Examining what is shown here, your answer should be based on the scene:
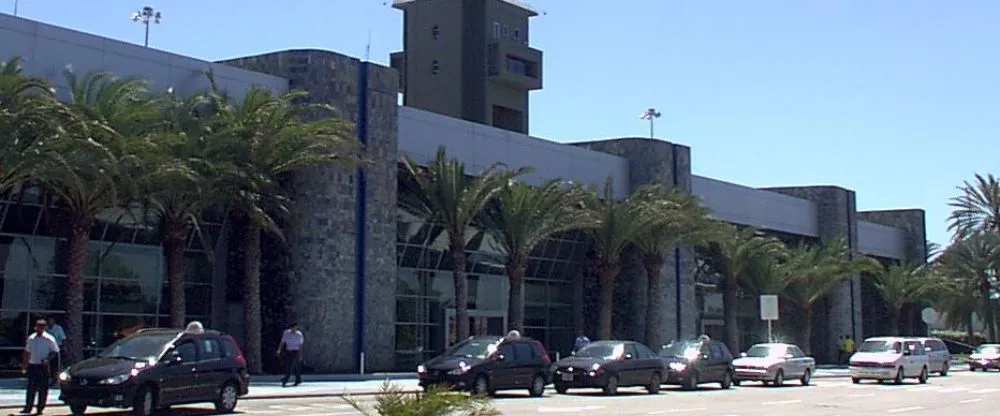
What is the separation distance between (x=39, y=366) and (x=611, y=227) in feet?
97.9

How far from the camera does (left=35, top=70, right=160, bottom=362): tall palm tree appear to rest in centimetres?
2995

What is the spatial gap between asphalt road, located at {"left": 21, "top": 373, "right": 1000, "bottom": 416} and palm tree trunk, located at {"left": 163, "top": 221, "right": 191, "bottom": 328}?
8742 millimetres

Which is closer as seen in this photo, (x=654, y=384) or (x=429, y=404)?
(x=429, y=404)

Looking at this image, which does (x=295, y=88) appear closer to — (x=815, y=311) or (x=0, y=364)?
(x=0, y=364)

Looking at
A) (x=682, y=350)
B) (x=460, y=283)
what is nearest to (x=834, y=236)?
(x=460, y=283)

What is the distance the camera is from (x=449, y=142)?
153 feet

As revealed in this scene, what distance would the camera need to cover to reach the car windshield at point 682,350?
39.0 m

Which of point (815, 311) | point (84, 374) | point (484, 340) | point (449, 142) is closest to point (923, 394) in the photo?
point (484, 340)

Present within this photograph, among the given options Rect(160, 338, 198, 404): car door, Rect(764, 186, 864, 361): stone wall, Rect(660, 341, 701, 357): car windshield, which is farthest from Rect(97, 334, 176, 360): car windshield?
Rect(764, 186, 864, 361): stone wall

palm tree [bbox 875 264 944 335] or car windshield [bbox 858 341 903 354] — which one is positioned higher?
palm tree [bbox 875 264 944 335]

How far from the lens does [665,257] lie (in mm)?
55406

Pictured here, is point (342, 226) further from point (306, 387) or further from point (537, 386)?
point (537, 386)

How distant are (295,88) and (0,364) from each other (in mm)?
11726

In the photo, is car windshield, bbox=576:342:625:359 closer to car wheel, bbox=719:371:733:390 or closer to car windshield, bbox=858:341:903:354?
car wheel, bbox=719:371:733:390
